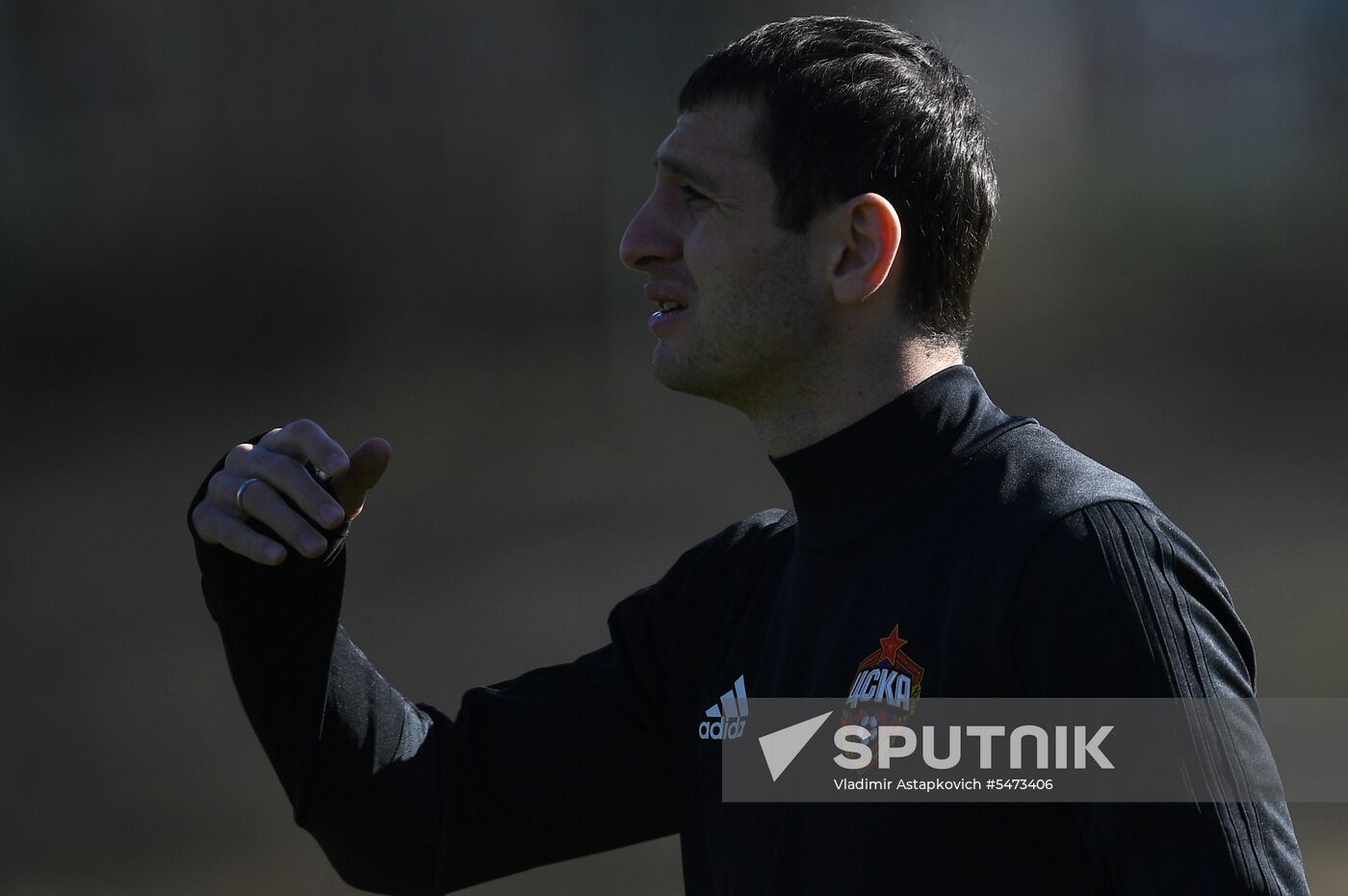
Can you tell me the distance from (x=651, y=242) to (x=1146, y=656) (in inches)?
28.0

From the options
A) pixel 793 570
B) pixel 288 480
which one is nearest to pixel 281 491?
pixel 288 480

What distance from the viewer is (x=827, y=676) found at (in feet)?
4.90

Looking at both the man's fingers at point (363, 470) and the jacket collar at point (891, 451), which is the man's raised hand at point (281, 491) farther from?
the jacket collar at point (891, 451)

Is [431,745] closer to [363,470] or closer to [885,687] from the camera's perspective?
[363,470]

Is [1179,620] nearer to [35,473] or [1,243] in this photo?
[35,473]

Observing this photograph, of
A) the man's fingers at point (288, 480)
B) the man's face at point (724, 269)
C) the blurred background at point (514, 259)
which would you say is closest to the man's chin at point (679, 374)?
the man's face at point (724, 269)

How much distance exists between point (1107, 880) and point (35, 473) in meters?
6.39

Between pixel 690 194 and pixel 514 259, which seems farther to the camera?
pixel 514 259

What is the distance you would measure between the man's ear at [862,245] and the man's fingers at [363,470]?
0.47 m

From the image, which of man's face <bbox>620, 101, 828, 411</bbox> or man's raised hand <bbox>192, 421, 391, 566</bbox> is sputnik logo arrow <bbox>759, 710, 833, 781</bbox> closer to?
man's face <bbox>620, 101, 828, 411</bbox>

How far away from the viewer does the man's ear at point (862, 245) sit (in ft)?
5.29

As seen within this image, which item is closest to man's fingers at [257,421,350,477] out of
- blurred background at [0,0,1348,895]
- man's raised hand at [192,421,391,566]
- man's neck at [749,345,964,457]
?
man's raised hand at [192,421,391,566]

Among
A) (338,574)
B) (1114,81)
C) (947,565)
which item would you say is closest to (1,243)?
(1114,81)

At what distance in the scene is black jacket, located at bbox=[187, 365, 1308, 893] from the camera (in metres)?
1.25
